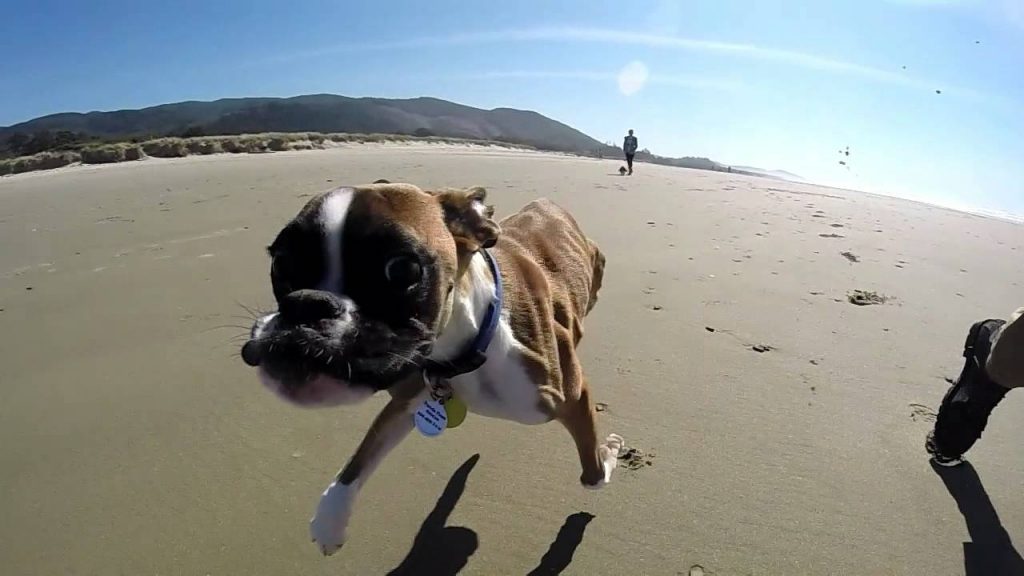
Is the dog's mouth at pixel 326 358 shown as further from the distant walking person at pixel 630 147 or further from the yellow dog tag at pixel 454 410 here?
the distant walking person at pixel 630 147

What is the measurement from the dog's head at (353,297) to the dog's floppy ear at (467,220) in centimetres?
14

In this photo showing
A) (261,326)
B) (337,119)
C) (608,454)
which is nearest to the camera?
(261,326)

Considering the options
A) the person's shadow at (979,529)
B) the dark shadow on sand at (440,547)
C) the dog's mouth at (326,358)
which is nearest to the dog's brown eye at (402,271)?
the dog's mouth at (326,358)

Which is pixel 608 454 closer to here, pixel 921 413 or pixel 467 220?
pixel 467 220

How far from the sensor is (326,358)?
1.65 m

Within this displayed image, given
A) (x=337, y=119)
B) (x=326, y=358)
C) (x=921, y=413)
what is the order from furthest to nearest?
(x=337, y=119)
(x=921, y=413)
(x=326, y=358)

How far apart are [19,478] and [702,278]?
520 cm

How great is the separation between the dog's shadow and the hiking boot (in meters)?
1.80

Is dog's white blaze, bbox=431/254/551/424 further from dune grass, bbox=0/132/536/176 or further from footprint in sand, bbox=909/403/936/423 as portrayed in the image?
dune grass, bbox=0/132/536/176

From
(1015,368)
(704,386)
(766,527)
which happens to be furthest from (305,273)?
(1015,368)

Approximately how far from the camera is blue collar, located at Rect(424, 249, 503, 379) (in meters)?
2.32

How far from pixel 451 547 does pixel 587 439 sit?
74 cm

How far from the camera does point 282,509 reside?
107 inches

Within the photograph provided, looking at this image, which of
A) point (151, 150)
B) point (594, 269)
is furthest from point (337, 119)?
point (594, 269)
